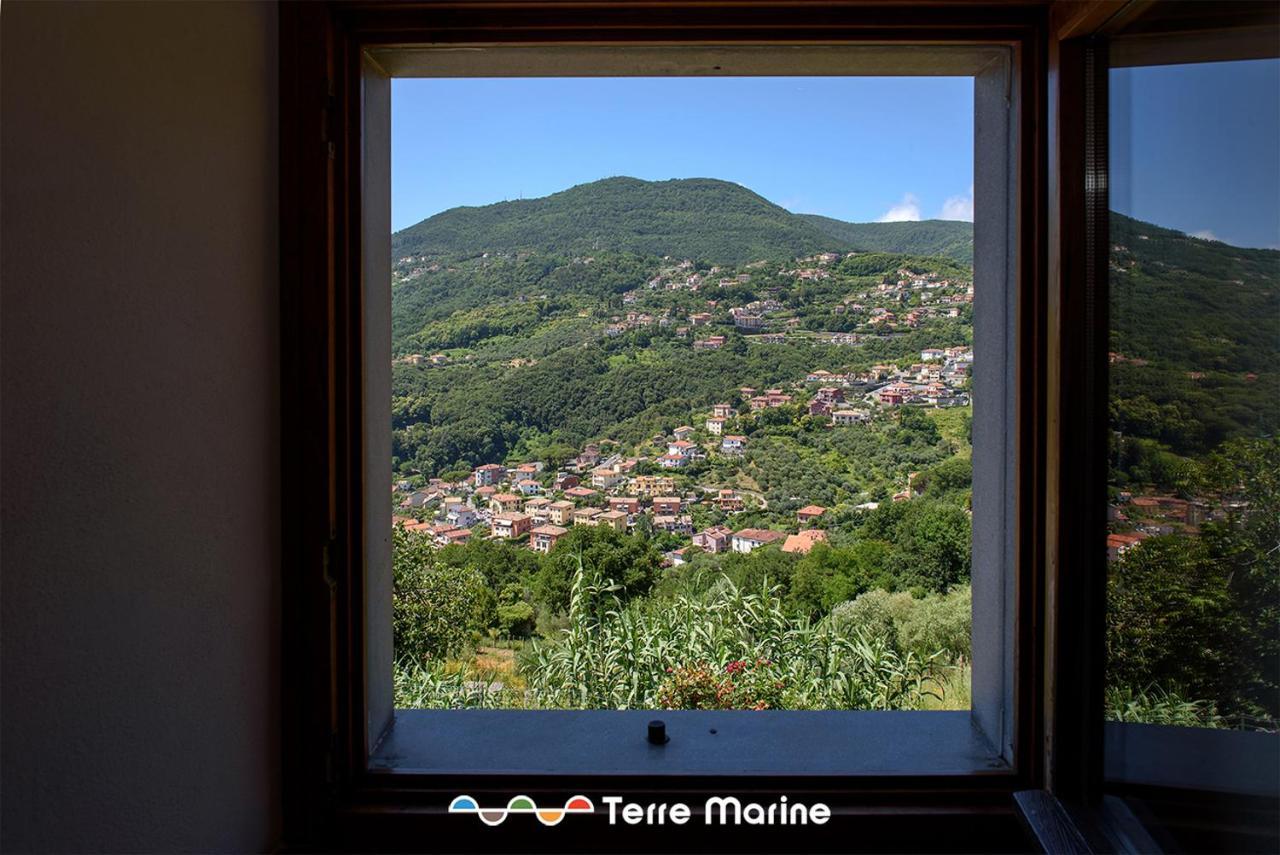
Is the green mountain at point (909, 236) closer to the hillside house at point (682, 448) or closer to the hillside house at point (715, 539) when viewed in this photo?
the hillside house at point (682, 448)


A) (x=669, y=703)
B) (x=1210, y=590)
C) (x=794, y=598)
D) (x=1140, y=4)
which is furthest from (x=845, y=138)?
(x=669, y=703)

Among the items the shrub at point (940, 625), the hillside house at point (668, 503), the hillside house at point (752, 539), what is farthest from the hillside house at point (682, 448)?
the shrub at point (940, 625)

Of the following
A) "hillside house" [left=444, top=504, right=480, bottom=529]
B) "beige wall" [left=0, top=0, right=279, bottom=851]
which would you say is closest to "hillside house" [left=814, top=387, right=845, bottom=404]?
"hillside house" [left=444, top=504, right=480, bottom=529]

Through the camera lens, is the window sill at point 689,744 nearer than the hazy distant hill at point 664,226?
Yes

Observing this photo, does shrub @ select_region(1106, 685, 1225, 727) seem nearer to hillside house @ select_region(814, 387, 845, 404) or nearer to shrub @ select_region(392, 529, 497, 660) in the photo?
hillside house @ select_region(814, 387, 845, 404)

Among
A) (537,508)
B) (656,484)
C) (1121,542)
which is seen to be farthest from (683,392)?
(1121,542)

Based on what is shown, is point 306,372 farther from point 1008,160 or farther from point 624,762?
point 1008,160
